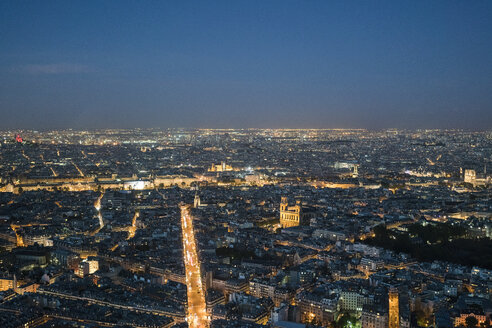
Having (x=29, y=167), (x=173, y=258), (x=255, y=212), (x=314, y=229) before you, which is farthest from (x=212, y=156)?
(x=173, y=258)

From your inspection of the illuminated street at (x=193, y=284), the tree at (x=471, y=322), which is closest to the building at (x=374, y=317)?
the tree at (x=471, y=322)

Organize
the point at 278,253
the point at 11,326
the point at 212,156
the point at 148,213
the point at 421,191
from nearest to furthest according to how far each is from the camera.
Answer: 1. the point at 11,326
2. the point at 278,253
3. the point at 148,213
4. the point at 421,191
5. the point at 212,156

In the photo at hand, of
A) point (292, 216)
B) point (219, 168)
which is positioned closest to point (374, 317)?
point (292, 216)

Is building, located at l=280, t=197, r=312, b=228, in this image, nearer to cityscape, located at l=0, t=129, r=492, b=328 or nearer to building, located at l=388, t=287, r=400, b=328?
cityscape, located at l=0, t=129, r=492, b=328

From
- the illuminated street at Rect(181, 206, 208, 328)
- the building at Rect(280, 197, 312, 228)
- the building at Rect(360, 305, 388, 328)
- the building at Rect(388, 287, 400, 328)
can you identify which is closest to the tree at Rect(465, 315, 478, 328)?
the building at Rect(388, 287, 400, 328)

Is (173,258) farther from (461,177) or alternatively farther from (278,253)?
(461,177)

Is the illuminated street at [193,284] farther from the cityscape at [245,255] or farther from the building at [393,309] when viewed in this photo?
the building at [393,309]
